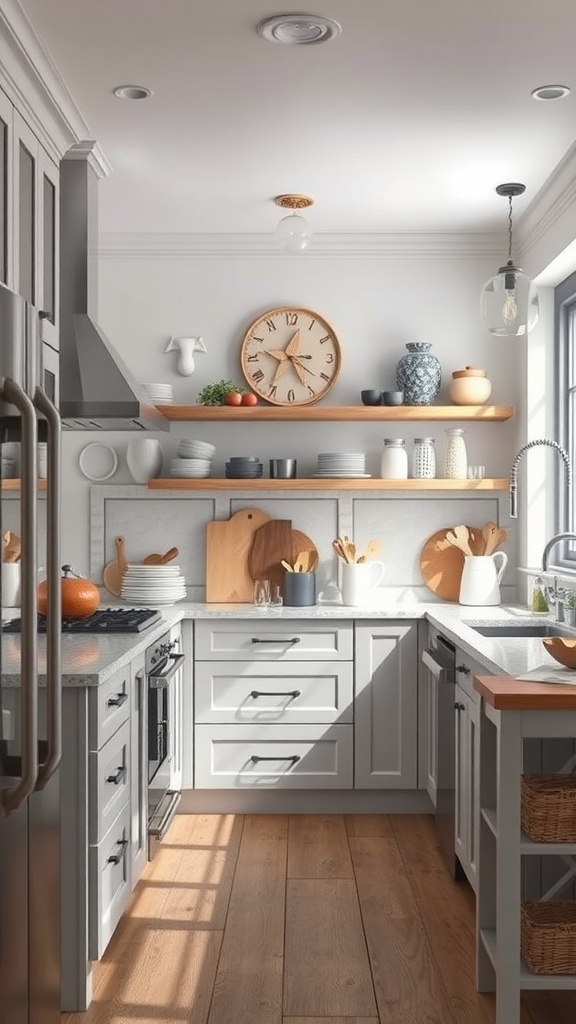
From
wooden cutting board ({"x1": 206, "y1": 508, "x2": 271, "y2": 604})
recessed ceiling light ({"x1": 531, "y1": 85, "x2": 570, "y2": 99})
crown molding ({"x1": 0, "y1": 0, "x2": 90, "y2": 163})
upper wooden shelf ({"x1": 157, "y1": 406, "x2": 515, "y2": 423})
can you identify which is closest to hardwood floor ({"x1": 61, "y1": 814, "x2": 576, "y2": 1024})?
wooden cutting board ({"x1": 206, "y1": 508, "x2": 271, "y2": 604})

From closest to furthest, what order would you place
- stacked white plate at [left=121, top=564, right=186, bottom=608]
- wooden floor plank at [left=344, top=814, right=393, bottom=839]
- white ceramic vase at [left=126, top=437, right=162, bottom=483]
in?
wooden floor plank at [left=344, top=814, right=393, bottom=839] → stacked white plate at [left=121, top=564, right=186, bottom=608] → white ceramic vase at [left=126, top=437, right=162, bottom=483]

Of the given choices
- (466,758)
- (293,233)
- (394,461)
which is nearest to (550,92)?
(293,233)

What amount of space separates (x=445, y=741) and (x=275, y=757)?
946 millimetres

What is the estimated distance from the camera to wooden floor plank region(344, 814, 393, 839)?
425 centimetres

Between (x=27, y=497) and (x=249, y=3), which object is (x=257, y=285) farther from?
(x=27, y=497)

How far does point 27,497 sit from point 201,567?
3295 mm

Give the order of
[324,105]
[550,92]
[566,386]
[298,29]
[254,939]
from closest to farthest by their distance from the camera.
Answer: [298,29], [254,939], [550,92], [324,105], [566,386]

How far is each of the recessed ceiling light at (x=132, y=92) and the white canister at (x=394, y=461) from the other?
208 cm

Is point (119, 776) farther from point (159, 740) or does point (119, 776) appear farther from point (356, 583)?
point (356, 583)

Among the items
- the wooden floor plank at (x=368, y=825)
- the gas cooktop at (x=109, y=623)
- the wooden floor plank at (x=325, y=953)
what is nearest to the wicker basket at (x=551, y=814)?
the wooden floor plank at (x=325, y=953)

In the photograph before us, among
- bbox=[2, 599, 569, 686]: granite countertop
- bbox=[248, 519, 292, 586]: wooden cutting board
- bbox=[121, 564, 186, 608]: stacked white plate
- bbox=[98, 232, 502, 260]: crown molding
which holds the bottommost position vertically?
bbox=[2, 599, 569, 686]: granite countertop

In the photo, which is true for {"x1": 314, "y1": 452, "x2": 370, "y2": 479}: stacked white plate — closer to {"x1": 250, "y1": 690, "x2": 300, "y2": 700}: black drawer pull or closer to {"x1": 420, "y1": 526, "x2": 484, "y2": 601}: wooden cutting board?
{"x1": 420, "y1": 526, "x2": 484, "y2": 601}: wooden cutting board

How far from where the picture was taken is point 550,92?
3303 millimetres

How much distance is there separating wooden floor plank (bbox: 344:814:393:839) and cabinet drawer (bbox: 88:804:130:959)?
133 centimetres
